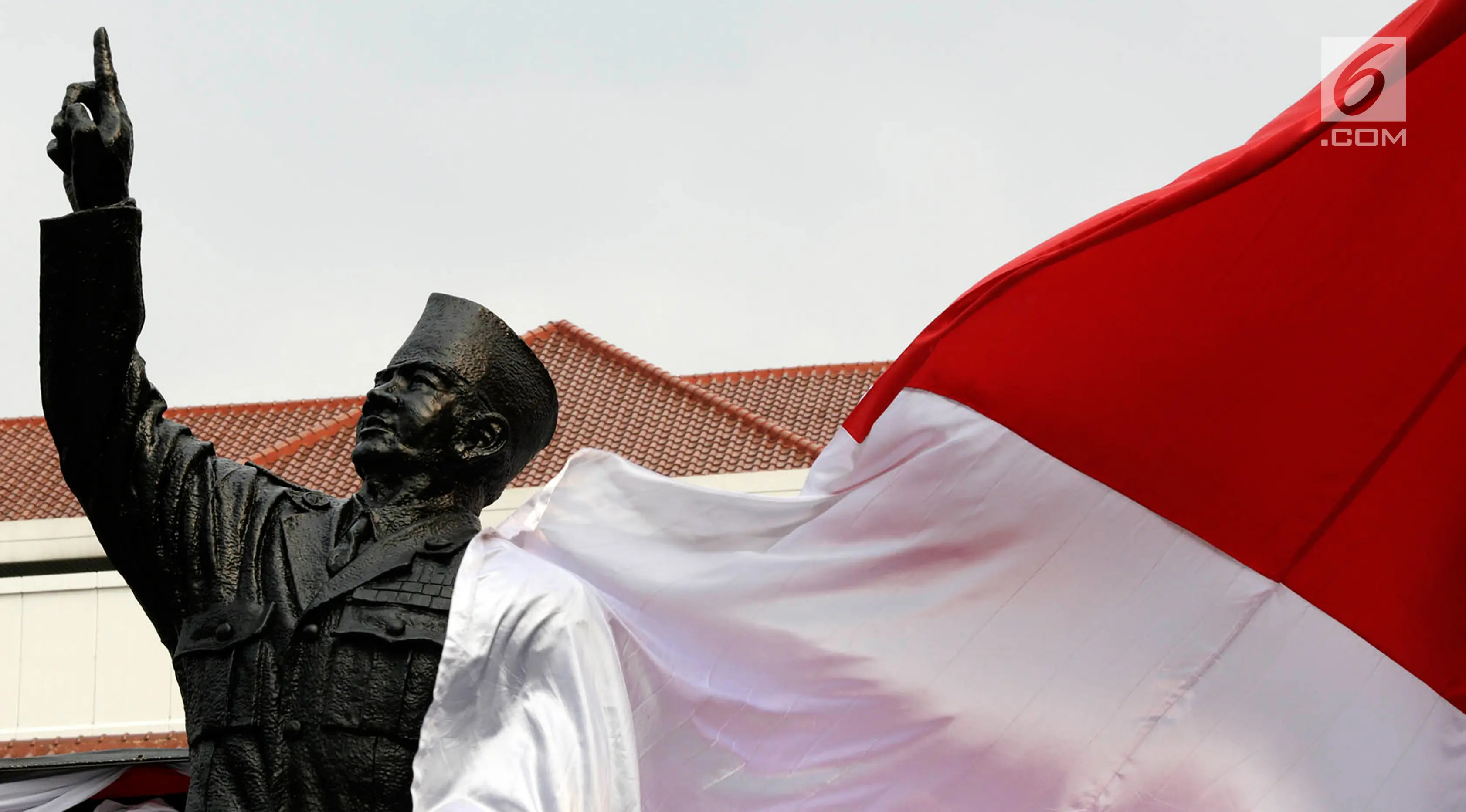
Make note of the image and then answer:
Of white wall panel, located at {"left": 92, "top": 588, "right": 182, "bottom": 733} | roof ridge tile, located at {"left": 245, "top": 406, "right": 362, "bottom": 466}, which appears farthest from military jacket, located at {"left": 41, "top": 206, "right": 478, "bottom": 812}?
roof ridge tile, located at {"left": 245, "top": 406, "right": 362, "bottom": 466}

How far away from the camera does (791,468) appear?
702 inches

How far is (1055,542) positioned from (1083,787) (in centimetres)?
49

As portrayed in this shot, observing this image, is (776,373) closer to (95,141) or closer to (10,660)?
(10,660)

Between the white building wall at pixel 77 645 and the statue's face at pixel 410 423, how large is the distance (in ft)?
42.4

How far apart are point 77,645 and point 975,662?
1478cm

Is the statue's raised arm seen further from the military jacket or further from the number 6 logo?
the number 6 logo

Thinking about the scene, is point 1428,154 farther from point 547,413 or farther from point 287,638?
point 287,638

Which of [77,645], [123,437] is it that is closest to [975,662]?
[123,437]

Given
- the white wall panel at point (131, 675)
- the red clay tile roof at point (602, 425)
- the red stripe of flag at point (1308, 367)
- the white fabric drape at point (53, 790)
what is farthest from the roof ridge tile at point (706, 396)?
the red stripe of flag at point (1308, 367)

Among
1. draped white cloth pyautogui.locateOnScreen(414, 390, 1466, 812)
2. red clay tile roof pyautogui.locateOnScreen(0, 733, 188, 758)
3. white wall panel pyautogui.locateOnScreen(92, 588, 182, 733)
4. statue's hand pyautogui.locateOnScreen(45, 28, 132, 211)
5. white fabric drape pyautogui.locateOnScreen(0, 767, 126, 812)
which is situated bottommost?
red clay tile roof pyautogui.locateOnScreen(0, 733, 188, 758)

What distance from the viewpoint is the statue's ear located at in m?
3.69

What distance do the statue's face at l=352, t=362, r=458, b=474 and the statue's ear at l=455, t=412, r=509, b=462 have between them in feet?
0.09

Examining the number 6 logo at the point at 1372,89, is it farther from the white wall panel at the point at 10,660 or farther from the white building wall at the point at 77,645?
the white wall panel at the point at 10,660

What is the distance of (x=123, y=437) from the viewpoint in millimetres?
3475
